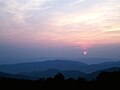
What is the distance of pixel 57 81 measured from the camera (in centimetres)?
5806

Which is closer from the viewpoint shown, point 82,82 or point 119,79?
point 119,79

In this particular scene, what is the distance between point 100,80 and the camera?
190 feet

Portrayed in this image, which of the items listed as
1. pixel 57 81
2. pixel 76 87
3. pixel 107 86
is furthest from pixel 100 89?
pixel 57 81

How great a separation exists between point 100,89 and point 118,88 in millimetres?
3868

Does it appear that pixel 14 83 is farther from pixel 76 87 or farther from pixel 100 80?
pixel 100 80

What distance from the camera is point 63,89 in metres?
51.7

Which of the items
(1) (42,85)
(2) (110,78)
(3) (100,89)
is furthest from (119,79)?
Answer: (1) (42,85)

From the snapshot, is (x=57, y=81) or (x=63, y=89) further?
(x=57, y=81)

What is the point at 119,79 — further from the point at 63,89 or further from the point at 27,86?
the point at 27,86

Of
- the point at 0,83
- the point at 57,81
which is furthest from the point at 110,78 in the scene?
the point at 0,83

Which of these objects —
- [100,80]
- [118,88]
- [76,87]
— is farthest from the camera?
[100,80]

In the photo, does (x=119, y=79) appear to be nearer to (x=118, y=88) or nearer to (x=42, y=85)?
(x=118, y=88)

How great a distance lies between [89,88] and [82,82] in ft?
23.5

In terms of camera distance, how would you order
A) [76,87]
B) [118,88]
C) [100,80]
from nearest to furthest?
[118,88]
[76,87]
[100,80]
